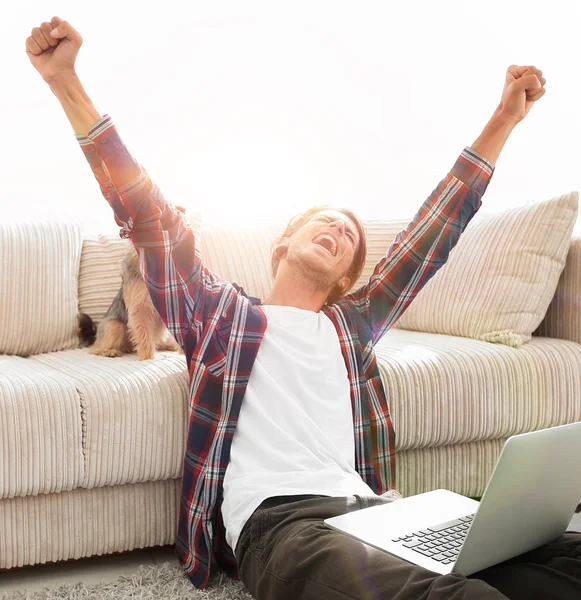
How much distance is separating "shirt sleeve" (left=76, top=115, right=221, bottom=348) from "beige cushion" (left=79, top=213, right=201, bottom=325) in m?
0.74

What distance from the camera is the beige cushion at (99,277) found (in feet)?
7.16

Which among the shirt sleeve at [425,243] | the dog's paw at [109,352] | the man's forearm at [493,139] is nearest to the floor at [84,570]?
the dog's paw at [109,352]

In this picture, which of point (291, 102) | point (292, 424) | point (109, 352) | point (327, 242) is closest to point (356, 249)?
point (327, 242)

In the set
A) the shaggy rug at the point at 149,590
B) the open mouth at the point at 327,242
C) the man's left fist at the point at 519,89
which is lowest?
the shaggy rug at the point at 149,590

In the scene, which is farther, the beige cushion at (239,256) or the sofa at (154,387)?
the beige cushion at (239,256)

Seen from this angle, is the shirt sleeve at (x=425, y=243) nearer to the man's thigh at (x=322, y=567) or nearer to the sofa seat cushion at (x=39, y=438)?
the man's thigh at (x=322, y=567)

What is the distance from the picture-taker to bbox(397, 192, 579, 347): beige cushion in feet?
6.87

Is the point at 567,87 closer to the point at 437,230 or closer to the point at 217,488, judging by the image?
the point at 437,230

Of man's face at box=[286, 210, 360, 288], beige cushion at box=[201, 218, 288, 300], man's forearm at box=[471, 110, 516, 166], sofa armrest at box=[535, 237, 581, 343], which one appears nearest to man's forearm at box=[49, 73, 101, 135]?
man's face at box=[286, 210, 360, 288]

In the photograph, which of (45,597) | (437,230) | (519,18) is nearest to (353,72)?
(519,18)

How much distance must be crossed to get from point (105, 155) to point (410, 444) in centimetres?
106

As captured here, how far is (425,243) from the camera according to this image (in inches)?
63.1

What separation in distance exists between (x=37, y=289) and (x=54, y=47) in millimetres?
945

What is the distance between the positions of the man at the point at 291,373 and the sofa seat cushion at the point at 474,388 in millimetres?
263
